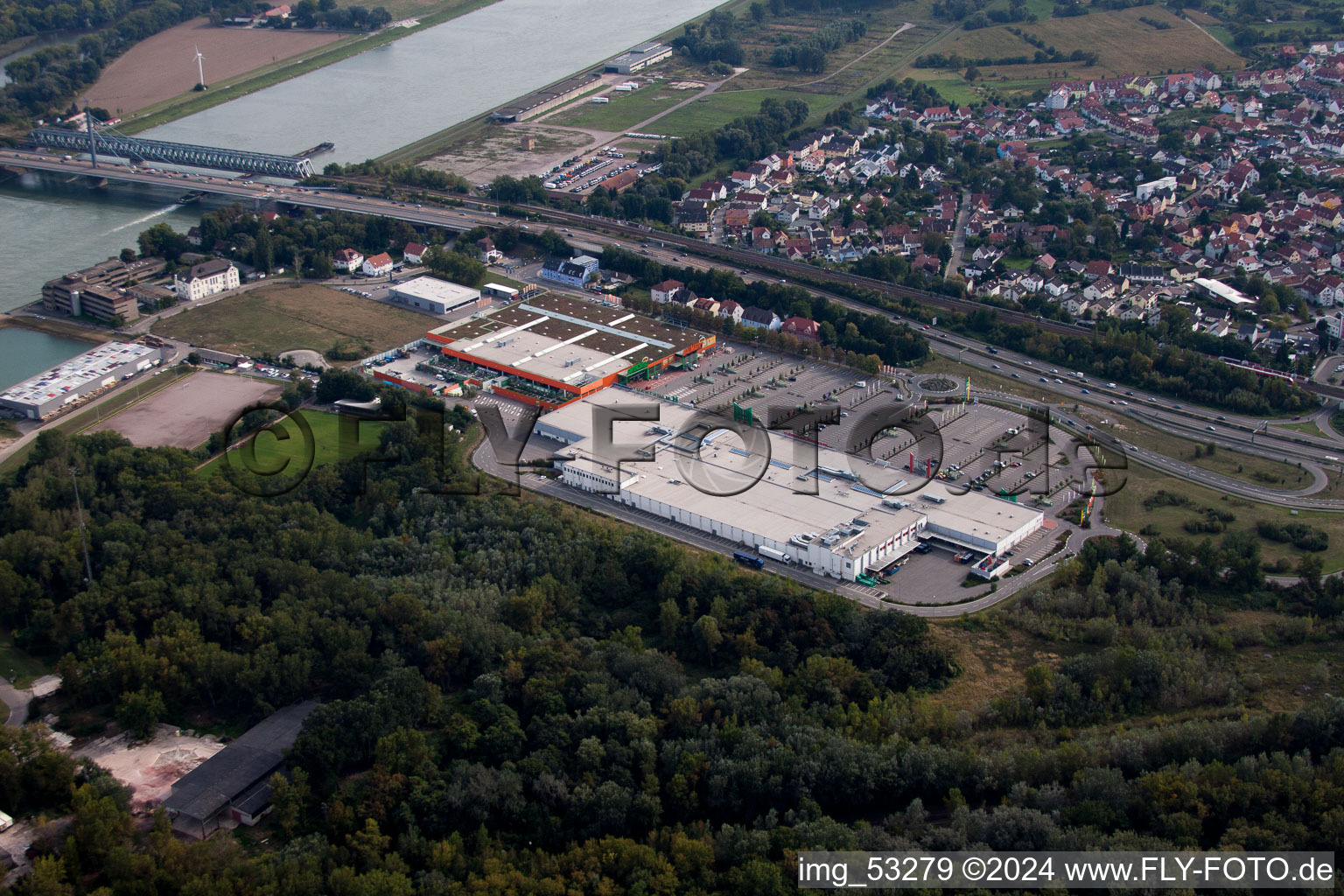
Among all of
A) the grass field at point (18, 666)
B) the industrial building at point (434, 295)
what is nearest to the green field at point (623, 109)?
the industrial building at point (434, 295)

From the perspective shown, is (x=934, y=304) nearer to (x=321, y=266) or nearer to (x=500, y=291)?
(x=500, y=291)

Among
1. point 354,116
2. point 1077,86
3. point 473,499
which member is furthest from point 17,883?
point 1077,86

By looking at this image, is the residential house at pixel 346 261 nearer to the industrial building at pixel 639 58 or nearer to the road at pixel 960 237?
the road at pixel 960 237

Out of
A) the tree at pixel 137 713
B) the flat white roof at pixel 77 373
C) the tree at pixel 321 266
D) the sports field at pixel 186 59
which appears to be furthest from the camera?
the sports field at pixel 186 59

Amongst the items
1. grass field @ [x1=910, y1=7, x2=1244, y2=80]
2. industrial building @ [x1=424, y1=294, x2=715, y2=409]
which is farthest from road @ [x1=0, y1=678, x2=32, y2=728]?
grass field @ [x1=910, y1=7, x2=1244, y2=80]

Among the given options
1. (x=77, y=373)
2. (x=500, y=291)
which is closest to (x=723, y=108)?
(x=500, y=291)
